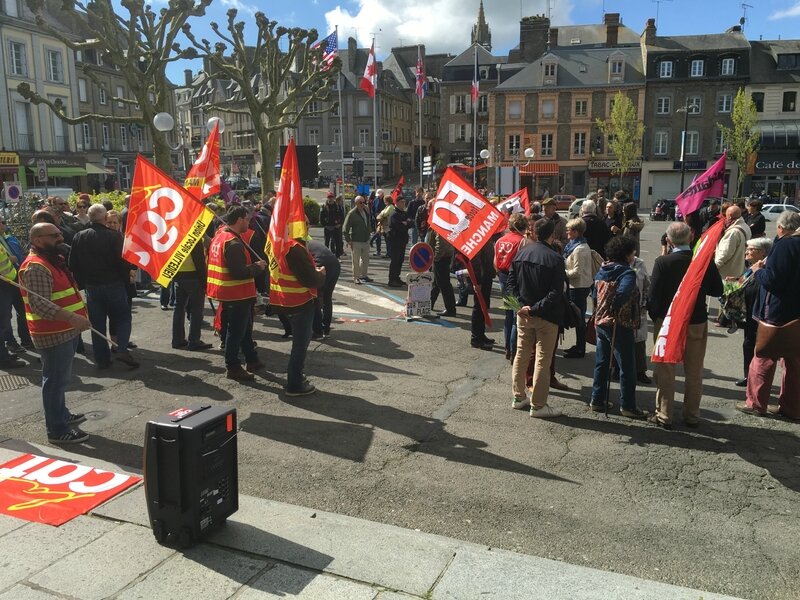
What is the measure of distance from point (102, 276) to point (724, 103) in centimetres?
5171

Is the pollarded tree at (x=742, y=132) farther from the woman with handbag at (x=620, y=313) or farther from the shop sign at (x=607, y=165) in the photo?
the woman with handbag at (x=620, y=313)

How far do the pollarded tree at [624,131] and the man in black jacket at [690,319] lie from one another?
1804 inches

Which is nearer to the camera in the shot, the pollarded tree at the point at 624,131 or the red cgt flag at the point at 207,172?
the red cgt flag at the point at 207,172

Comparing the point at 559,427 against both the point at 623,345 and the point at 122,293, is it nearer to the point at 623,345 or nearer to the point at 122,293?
the point at 623,345

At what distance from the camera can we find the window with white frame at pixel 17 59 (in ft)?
127

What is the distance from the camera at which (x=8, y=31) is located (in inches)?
1505

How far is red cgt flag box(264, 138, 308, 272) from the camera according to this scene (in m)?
6.28

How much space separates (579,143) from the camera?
2036 inches

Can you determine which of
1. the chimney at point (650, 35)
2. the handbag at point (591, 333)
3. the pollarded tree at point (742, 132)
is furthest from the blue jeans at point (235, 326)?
the chimney at point (650, 35)

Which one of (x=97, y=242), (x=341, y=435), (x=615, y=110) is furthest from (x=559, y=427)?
(x=615, y=110)

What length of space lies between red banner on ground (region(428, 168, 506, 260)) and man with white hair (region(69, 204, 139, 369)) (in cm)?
386

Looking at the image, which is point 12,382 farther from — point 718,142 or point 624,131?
point 718,142

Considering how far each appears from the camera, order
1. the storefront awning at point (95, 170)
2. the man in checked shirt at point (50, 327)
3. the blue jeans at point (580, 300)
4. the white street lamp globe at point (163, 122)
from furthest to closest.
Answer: the storefront awning at point (95, 170) → the white street lamp globe at point (163, 122) → the blue jeans at point (580, 300) → the man in checked shirt at point (50, 327)

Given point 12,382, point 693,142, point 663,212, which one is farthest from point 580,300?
point 693,142
